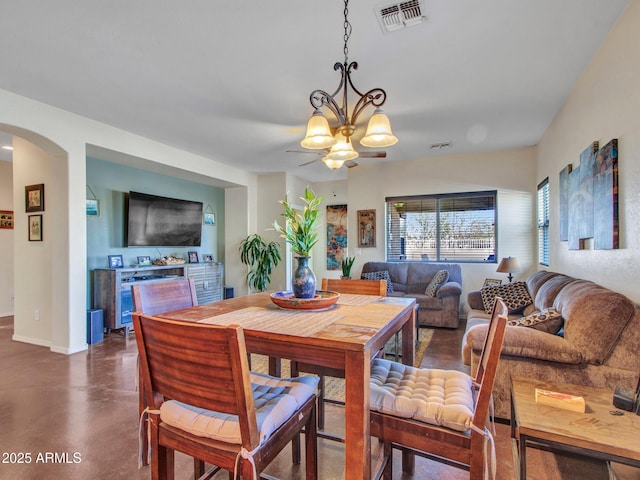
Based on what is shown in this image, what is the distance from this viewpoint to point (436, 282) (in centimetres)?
489

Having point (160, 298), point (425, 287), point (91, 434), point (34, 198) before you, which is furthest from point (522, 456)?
point (34, 198)

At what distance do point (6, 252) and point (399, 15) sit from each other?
22.6 ft

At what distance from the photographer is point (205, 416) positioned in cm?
114

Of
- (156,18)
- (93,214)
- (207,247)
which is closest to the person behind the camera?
(156,18)

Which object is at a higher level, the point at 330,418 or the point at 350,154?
the point at 350,154

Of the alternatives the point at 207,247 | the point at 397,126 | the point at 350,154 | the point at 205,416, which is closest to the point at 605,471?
the point at 205,416

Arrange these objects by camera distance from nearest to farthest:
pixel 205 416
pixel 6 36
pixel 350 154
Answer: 1. pixel 205 416
2. pixel 6 36
3. pixel 350 154

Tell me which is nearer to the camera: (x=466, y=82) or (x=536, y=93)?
(x=466, y=82)

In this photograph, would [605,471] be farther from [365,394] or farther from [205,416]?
[205,416]

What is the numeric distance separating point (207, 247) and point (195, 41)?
448cm

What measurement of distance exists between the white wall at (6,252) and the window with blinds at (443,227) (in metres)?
6.40

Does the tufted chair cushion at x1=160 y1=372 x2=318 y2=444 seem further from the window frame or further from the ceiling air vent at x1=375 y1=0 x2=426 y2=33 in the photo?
the window frame

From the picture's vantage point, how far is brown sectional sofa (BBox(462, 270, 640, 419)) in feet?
6.24

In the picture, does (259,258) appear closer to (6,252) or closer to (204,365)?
(6,252)
